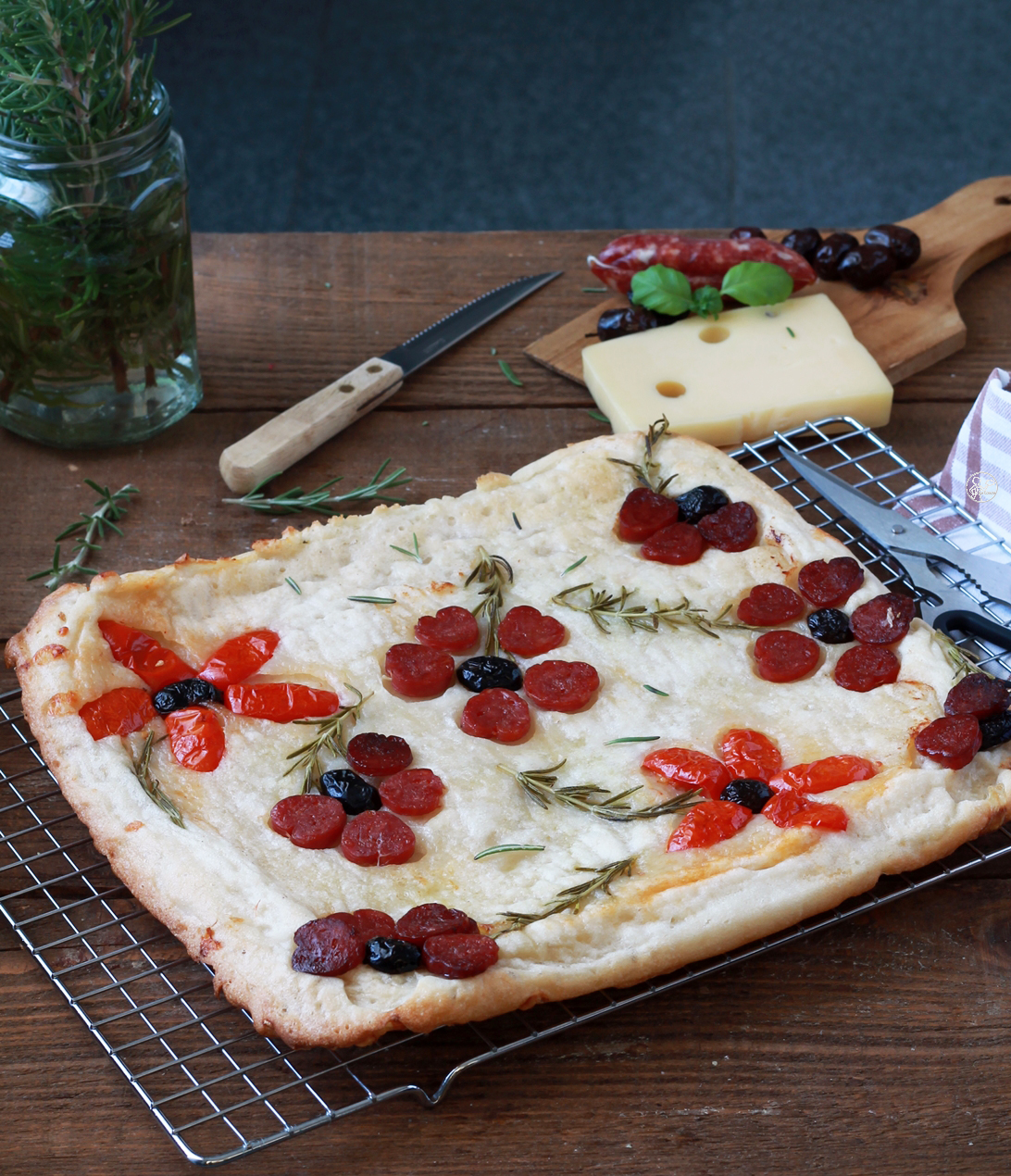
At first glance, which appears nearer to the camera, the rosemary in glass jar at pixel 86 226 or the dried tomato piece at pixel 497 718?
the dried tomato piece at pixel 497 718

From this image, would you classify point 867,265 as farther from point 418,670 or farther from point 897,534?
point 418,670

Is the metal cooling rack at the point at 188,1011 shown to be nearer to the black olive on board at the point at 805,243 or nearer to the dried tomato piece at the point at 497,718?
the dried tomato piece at the point at 497,718

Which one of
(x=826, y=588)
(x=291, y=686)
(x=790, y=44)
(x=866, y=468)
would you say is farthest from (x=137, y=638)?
(x=790, y=44)

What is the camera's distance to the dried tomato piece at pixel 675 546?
3.39 metres

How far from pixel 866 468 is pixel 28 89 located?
266cm

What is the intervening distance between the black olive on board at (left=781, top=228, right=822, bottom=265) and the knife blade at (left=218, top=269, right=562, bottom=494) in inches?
37.6

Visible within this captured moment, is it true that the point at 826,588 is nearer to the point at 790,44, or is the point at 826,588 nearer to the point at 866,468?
the point at 866,468

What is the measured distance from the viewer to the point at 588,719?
3.00 m

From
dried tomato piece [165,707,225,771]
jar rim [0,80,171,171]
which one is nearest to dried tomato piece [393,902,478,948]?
dried tomato piece [165,707,225,771]

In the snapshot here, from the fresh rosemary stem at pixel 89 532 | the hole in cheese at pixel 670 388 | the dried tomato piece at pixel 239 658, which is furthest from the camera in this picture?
the hole in cheese at pixel 670 388

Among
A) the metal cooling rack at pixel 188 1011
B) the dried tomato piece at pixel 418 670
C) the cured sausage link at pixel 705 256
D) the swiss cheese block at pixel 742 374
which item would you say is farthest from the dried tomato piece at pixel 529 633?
the cured sausage link at pixel 705 256

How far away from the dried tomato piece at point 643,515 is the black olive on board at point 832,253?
1.80m

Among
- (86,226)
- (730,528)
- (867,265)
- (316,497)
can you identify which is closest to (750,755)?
(730,528)

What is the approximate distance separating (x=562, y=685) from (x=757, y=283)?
208cm
